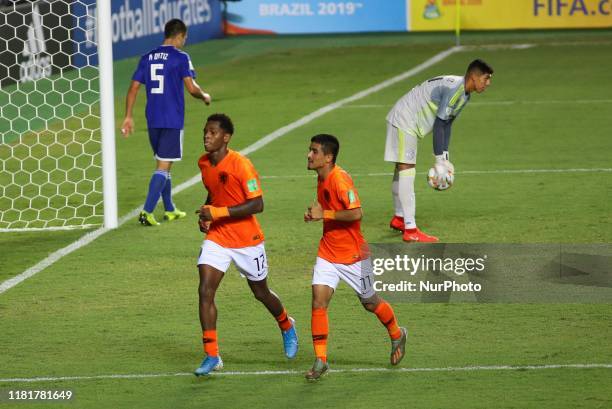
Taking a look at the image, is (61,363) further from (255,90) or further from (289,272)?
(255,90)

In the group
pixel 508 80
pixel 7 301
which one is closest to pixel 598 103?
pixel 508 80

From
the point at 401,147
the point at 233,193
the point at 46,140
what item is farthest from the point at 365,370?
the point at 46,140

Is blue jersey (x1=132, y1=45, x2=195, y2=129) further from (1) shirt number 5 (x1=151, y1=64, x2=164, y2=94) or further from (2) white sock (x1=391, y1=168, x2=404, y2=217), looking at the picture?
(2) white sock (x1=391, y1=168, x2=404, y2=217)

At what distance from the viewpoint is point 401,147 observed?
12555 mm

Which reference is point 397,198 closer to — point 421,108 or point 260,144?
point 421,108

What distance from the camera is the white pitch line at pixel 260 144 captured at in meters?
11.4

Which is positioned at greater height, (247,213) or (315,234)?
(247,213)

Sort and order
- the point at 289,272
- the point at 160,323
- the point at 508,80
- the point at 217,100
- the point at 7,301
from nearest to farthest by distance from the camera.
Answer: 1. the point at 160,323
2. the point at 7,301
3. the point at 289,272
4. the point at 217,100
5. the point at 508,80

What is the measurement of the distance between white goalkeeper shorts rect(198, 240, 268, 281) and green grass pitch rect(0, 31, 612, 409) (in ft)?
2.00

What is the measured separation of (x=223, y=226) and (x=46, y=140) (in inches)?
416

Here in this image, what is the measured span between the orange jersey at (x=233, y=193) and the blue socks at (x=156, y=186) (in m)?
4.60

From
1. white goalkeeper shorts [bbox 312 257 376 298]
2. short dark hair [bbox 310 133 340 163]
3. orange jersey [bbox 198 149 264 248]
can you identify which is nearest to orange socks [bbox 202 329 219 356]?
orange jersey [bbox 198 149 264 248]

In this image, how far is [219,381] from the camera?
8.19 meters

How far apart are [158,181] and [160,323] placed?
3601mm
